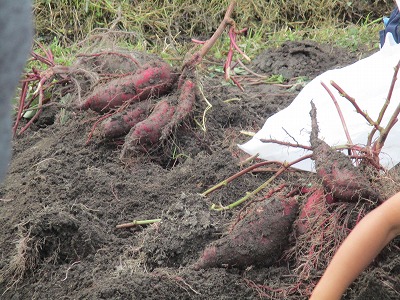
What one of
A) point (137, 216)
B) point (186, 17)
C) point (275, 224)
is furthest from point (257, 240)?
point (186, 17)

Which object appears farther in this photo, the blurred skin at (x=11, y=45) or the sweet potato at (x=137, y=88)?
the sweet potato at (x=137, y=88)

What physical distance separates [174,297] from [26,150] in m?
1.42

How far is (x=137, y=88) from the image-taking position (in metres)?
2.82

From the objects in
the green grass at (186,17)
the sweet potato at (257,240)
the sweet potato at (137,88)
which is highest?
the sweet potato at (257,240)

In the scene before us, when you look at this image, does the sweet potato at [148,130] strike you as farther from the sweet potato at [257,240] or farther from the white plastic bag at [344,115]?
the sweet potato at [257,240]

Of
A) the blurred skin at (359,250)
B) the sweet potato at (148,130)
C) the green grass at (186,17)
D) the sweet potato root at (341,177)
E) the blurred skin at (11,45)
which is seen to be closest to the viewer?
the blurred skin at (11,45)

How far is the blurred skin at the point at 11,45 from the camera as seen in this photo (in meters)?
0.76

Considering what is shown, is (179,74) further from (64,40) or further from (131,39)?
(64,40)

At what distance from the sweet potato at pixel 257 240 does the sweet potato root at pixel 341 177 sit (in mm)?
147

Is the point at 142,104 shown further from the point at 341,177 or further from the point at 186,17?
the point at 186,17

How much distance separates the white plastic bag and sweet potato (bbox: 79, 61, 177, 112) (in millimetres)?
502

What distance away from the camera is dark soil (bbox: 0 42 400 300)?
180 cm

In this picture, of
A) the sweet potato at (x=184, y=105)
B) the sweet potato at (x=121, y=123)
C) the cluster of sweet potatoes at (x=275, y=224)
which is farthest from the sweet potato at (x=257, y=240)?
the sweet potato at (x=121, y=123)

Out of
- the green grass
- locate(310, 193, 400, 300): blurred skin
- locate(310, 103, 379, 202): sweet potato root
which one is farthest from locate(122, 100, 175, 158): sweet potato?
the green grass
